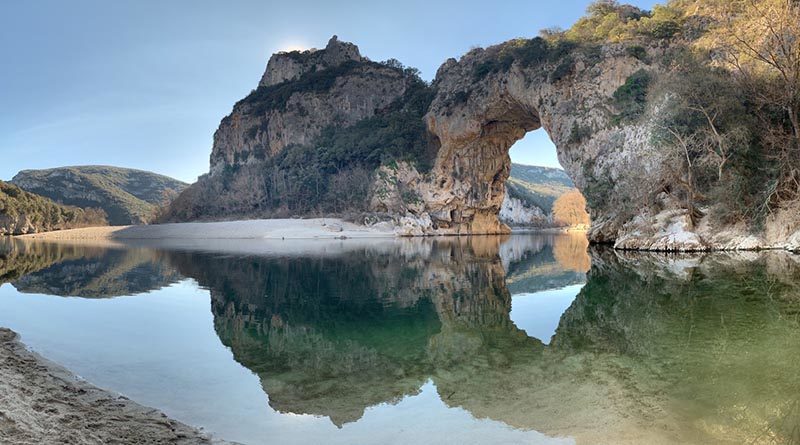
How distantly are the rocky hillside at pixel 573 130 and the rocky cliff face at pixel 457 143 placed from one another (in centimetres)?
15

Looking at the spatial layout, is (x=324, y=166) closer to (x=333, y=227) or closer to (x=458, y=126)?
(x=333, y=227)

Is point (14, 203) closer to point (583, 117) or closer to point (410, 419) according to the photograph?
point (583, 117)

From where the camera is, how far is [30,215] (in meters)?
71.6

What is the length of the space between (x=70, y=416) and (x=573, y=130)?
116 ft

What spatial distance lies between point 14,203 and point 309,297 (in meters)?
77.6

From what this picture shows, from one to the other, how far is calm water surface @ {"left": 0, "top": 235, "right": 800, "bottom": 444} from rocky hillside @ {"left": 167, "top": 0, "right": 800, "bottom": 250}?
9.18 m

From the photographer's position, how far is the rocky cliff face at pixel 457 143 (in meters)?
26.1

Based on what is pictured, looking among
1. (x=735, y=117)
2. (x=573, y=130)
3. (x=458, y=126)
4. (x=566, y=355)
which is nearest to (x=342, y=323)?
(x=566, y=355)

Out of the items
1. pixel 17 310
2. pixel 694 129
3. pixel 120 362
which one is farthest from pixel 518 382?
pixel 694 129

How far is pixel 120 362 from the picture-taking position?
654cm

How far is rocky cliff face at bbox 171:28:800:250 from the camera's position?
2609 cm

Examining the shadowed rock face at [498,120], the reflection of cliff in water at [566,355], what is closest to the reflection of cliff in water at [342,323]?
the reflection of cliff in water at [566,355]

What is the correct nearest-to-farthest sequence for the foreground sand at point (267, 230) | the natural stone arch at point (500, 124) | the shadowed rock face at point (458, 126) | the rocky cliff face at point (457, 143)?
1. the rocky cliff face at point (457, 143)
2. the shadowed rock face at point (458, 126)
3. the natural stone arch at point (500, 124)
4. the foreground sand at point (267, 230)

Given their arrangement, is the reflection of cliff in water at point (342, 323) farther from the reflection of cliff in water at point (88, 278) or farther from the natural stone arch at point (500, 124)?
the natural stone arch at point (500, 124)
